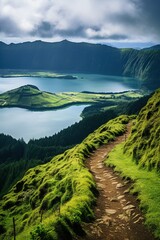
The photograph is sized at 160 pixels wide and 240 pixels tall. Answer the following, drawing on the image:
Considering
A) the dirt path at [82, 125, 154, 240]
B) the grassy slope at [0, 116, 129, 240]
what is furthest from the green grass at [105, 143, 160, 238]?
the grassy slope at [0, 116, 129, 240]

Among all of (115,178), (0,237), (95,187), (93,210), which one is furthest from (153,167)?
(0,237)

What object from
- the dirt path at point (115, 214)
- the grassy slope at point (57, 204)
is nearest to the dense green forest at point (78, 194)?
the grassy slope at point (57, 204)

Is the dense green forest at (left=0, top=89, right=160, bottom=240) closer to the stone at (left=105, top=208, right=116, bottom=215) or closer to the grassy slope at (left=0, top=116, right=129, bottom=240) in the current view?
the grassy slope at (left=0, top=116, right=129, bottom=240)

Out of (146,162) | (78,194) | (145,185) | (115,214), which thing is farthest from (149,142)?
(115,214)

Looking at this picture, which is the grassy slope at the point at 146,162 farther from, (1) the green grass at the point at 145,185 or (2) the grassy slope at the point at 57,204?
(2) the grassy slope at the point at 57,204

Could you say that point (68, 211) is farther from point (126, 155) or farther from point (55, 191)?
point (126, 155)

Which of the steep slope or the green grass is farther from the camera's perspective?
the steep slope

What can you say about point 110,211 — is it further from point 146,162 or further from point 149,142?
point 149,142
